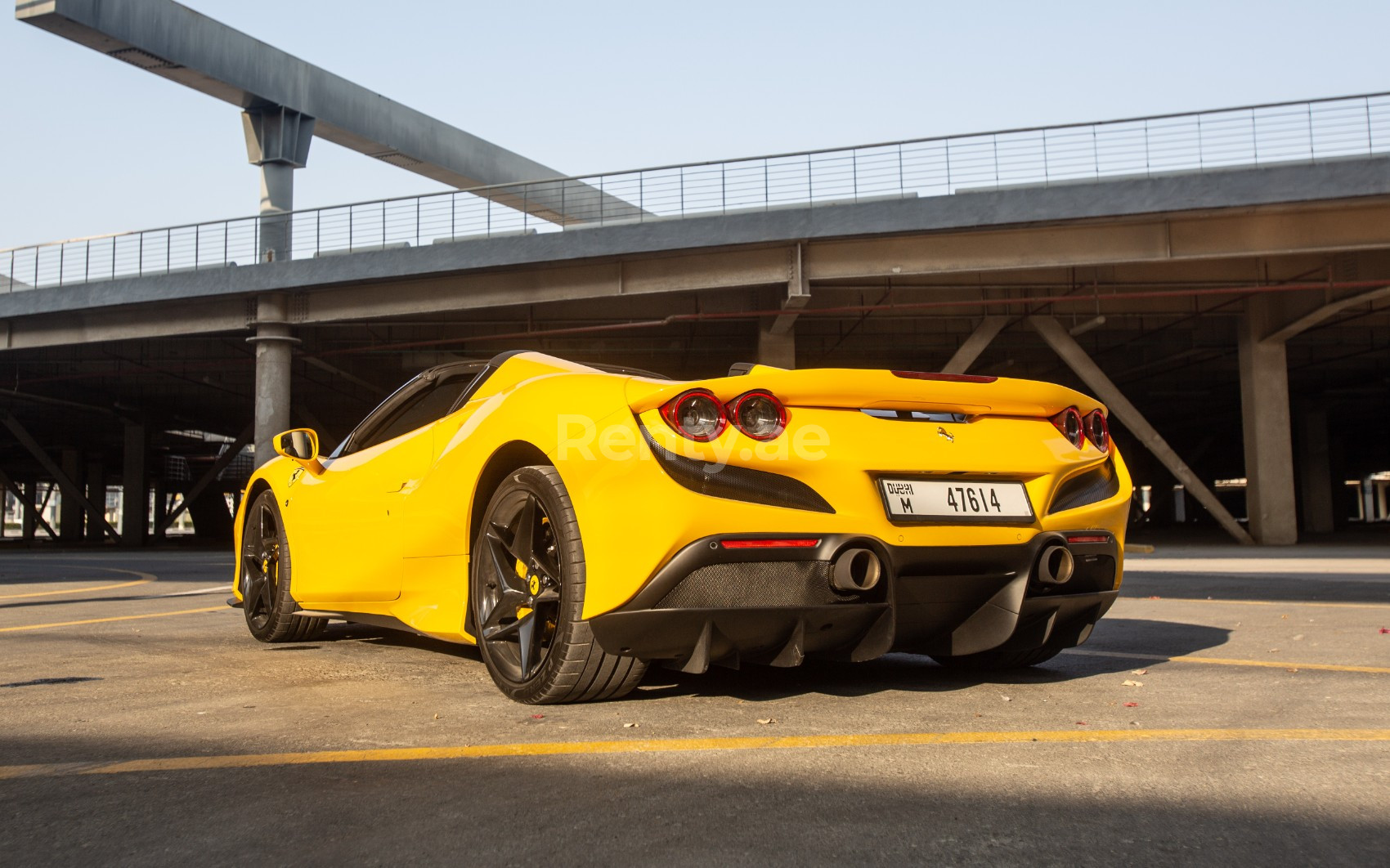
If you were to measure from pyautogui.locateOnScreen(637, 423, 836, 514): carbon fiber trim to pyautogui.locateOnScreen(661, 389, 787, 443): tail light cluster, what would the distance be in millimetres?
81

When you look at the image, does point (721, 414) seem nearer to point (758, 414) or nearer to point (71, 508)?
point (758, 414)

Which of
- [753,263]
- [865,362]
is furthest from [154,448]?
[753,263]

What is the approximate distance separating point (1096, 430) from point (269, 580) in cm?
412

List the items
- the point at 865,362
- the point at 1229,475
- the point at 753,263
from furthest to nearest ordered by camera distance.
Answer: the point at 1229,475
the point at 865,362
the point at 753,263

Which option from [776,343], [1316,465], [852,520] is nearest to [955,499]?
[852,520]

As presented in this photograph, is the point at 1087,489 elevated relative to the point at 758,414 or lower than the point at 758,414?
lower

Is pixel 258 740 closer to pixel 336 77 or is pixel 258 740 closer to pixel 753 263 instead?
pixel 753 263

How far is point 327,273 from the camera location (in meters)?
23.4

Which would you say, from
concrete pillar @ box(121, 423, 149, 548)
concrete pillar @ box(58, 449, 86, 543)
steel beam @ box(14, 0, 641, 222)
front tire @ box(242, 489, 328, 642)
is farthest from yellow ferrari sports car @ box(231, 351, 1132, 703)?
concrete pillar @ box(58, 449, 86, 543)

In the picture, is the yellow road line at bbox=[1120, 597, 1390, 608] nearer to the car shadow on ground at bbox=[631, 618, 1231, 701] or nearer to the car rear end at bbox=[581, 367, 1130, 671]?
the car shadow on ground at bbox=[631, 618, 1231, 701]

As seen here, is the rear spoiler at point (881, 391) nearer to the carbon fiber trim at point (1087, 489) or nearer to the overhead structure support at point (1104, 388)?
the carbon fiber trim at point (1087, 489)

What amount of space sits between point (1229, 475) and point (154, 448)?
6912 cm

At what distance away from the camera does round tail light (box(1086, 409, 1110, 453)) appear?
4.08 meters

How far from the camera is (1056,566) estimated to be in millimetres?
3691
